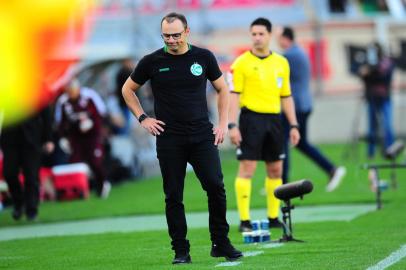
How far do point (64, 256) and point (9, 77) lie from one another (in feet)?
35.6

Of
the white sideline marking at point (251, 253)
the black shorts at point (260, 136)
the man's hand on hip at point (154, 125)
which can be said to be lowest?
the white sideline marking at point (251, 253)

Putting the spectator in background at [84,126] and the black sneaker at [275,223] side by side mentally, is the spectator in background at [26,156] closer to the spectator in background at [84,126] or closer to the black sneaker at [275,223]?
the spectator in background at [84,126]

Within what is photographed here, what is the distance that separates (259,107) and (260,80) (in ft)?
0.99

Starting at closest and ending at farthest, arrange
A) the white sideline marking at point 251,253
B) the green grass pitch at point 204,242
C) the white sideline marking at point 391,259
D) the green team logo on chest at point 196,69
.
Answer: the white sideline marking at point 391,259 → the green team logo on chest at point 196,69 → the green grass pitch at point 204,242 → the white sideline marking at point 251,253

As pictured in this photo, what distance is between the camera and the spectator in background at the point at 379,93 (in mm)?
26453

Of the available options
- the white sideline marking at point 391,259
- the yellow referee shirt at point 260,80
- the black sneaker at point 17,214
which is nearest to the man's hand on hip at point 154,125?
the white sideline marking at point 391,259

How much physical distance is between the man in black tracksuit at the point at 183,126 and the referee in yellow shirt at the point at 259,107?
8.61 ft

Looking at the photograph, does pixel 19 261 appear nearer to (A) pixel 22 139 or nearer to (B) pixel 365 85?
(A) pixel 22 139

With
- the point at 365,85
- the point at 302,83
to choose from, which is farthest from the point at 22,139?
the point at 365,85

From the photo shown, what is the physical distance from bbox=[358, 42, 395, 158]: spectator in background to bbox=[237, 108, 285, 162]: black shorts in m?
11.9

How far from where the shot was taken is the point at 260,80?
566 inches

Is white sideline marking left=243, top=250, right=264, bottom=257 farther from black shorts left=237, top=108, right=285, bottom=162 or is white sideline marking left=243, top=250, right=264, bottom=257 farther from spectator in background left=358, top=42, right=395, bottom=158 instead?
spectator in background left=358, top=42, right=395, bottom=158

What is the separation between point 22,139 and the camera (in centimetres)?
1800

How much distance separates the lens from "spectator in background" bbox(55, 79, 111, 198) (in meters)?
22.2
